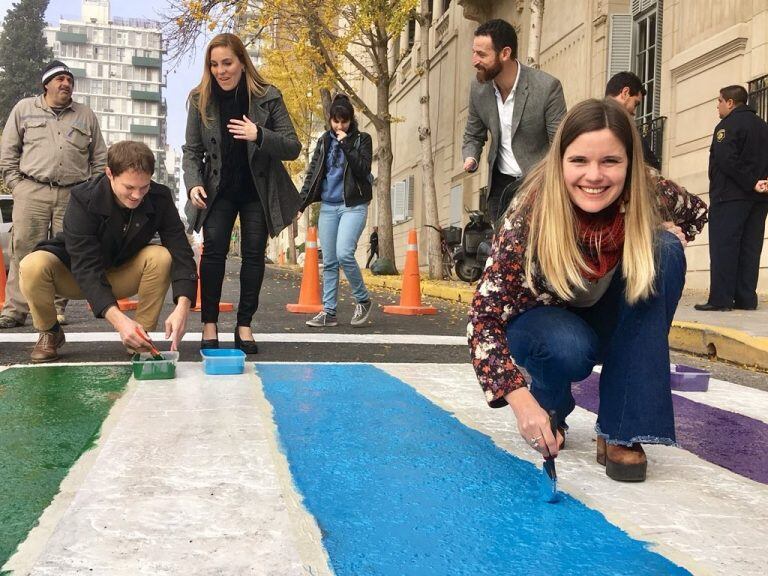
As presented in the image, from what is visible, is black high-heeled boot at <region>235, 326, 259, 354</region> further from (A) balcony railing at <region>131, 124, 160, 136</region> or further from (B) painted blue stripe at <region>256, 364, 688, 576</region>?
(A) balcony railing at <region>131, 124, 160, 136</region>

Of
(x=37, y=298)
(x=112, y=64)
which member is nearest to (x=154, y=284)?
(x=37, y=298)

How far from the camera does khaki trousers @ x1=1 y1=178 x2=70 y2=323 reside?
21.0ft

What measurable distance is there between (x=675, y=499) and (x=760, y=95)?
922 cm

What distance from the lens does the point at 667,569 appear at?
1826mm

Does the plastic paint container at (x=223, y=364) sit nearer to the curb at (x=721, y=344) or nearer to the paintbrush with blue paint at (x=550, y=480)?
the paintbrush with blue paint at (x=550, y=480)

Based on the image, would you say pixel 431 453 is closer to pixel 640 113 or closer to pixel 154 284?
pixel 154 284

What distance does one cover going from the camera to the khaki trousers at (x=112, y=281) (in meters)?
4.55

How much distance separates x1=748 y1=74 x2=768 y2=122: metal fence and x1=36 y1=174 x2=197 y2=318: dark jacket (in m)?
8.12

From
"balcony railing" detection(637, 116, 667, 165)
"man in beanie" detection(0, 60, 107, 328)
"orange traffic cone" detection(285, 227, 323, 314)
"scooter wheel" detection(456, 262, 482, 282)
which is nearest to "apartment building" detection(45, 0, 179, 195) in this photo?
"scooter wheel" detection(456, 262, 482, 282)

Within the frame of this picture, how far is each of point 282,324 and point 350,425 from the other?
13.9 ft

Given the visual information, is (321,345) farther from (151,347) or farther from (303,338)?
(151,347)

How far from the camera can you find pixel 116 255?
180 inches

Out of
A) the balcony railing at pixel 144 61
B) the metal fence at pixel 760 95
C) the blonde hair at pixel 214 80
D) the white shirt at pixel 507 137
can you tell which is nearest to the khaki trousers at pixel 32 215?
the blonde hair at pixel 214 80

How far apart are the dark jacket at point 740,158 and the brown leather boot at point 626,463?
596cm
